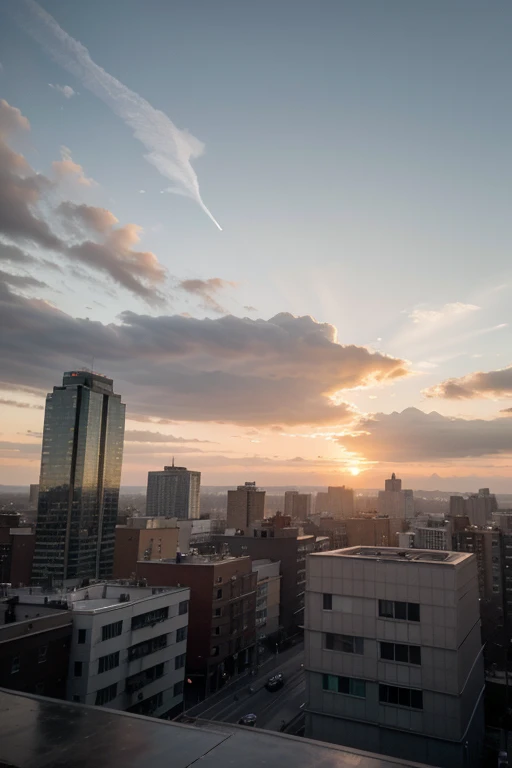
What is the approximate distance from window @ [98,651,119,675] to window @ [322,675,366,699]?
19238mm

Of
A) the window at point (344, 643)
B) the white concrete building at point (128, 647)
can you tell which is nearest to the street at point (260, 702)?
the white concrete building at point (128, 647)

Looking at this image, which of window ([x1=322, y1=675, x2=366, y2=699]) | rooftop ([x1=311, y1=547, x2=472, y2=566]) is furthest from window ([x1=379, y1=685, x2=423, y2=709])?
rooftop ([x1=311, y1=547, x2=472, y2=566])

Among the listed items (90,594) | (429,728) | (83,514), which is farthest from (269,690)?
(83,514)

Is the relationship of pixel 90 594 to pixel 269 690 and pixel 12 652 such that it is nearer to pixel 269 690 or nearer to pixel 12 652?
pixel 12 652

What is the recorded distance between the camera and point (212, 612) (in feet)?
233

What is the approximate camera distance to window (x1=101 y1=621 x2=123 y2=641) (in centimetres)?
4662

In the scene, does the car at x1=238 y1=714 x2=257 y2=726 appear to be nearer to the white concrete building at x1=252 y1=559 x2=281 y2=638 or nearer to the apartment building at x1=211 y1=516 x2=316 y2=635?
the white concrete building at x1=252 y1=559 x2=281 y2=638

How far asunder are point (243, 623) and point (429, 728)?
4596 cm

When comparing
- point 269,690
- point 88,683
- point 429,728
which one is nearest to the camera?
point 429,728

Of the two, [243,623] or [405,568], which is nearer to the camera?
[405,568]

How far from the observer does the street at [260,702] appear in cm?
5781

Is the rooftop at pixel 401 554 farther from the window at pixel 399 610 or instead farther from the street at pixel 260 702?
the street at pixel 260 702

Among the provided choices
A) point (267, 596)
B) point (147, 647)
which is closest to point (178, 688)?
point (147, 647)

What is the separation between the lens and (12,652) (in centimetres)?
3878
